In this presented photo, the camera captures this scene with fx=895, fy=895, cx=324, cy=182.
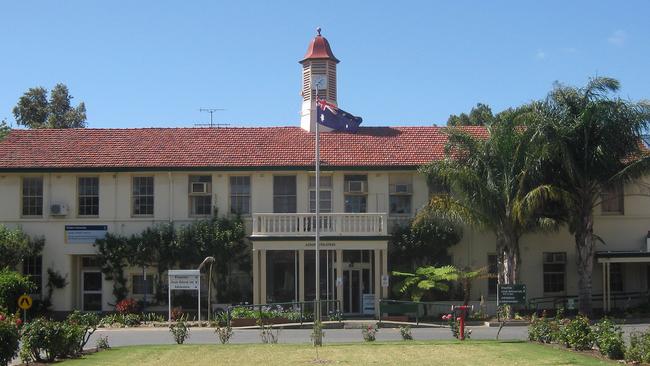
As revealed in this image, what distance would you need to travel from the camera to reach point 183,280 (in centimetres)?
3303

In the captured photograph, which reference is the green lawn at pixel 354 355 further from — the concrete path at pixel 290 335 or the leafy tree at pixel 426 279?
the leafy tree at pixel 426 279

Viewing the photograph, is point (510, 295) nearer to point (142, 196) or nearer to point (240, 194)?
point (240, 194)

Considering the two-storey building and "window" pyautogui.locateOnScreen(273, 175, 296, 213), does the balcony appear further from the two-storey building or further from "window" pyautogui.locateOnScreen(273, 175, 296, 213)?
"window" pyautogui.locateOnScreen(273, 175, 296, 213)

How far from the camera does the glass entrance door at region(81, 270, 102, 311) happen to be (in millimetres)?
36875

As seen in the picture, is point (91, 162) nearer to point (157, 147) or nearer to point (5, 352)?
point (157, 147)

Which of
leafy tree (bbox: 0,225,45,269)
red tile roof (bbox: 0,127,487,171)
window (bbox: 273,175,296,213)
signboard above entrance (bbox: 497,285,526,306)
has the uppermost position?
red tile roof (bbox: 0,127,487,171)

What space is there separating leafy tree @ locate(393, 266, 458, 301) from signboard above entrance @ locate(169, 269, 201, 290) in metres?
7.60

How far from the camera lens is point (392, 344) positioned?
23062 millimetres

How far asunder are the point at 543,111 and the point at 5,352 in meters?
22.1

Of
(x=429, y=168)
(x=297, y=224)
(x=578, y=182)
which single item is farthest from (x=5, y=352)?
(x=578, y=182)

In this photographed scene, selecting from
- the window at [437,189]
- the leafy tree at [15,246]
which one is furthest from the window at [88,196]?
the window at [437,189]

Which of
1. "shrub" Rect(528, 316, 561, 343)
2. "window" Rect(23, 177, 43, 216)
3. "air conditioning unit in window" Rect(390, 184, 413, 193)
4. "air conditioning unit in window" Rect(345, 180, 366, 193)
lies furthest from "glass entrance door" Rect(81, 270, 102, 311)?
"shrub" Rect(528, 316, 561, 343)

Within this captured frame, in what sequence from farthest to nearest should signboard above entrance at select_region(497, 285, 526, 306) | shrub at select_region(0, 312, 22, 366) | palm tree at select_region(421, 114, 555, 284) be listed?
palm tree at select_region(421, 114, 555, 284) → signboard above entrance at select_region(497, 285, 526, 306) → shrub at select_region(0, 312, 22, 366)

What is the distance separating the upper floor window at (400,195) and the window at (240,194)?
583cm
